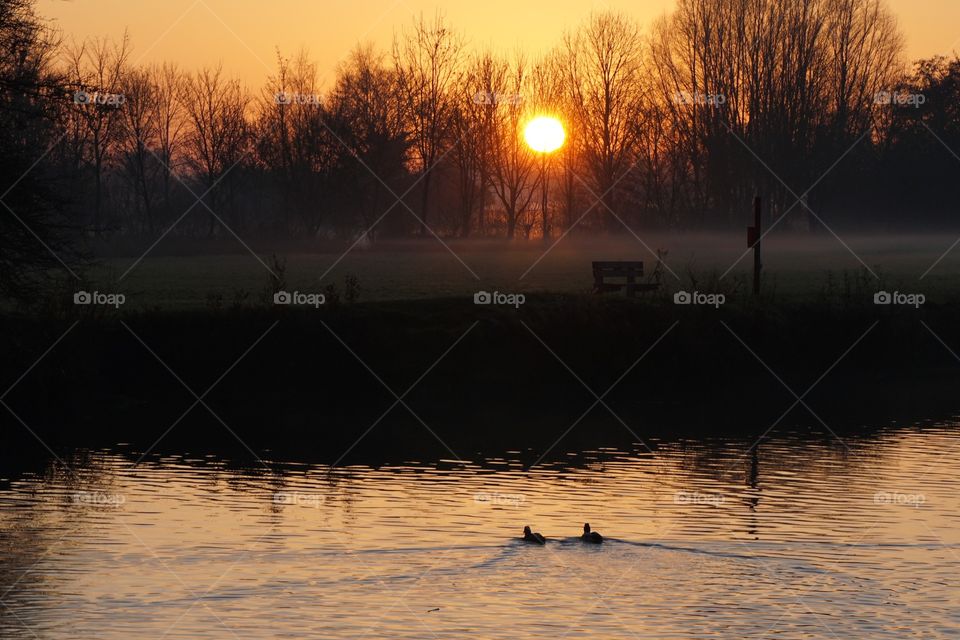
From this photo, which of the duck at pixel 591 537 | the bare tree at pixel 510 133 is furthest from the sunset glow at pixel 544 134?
the duck at pixel 591 537

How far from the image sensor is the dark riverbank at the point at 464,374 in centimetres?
3522

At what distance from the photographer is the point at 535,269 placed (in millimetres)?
69438

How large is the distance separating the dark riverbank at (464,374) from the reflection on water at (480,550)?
15.8ft

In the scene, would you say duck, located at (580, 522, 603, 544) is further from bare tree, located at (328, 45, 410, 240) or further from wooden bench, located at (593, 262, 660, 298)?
bare tree, located at (328, 45, 410, 240)

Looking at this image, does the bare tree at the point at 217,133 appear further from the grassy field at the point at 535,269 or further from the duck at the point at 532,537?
the duck at the point at 532,537

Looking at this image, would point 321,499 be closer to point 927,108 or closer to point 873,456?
point 873,456

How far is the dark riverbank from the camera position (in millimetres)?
Answer: 35219

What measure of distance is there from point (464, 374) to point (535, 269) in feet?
92.0

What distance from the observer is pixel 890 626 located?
1723 cm

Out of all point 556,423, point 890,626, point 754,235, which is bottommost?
point 890,626

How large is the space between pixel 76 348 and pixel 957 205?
8926 centimetres

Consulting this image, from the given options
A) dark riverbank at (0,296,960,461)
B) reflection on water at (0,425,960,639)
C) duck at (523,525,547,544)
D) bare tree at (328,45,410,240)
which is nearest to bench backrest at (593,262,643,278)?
dark riverbank at (0,296,960,461)

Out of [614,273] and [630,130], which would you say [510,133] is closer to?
[630,130]

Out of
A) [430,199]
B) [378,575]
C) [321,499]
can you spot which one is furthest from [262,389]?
[430,199]
